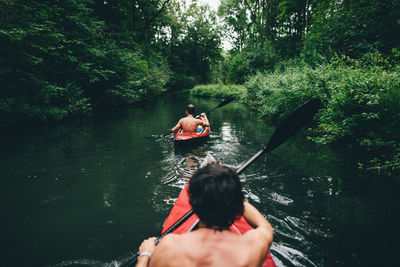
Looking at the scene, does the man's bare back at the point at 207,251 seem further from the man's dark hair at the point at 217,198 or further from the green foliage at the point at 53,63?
the green foliage at the point at 53,63

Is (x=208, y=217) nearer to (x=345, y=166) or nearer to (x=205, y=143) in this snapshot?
(x=345, y=166)

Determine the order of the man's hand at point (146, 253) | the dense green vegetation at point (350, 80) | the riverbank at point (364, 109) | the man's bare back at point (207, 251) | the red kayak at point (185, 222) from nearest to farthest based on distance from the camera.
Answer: the man's bare back at point (207, 251)
the man's hand at point (146, 253)
the red kayak at point (185, 222)
the riverbank at point (364, 109)
the dense green vegetation at point (350, 80)

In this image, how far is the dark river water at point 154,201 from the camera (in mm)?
2426

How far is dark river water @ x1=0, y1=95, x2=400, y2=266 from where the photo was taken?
243 cm

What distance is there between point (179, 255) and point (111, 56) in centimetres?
1442

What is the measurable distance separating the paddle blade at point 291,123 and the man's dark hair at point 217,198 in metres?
1.93

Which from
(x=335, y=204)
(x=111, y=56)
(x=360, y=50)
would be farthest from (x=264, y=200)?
(x=111, y=56)

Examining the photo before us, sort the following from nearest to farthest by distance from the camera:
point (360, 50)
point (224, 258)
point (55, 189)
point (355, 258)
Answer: point (224, 258) < point (355, 258) < point (55, 189) < point (360, 50)

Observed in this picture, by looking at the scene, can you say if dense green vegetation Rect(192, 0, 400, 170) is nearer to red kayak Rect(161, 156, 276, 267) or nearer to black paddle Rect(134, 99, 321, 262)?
black paddle Rect(134, 99, 321, 262)

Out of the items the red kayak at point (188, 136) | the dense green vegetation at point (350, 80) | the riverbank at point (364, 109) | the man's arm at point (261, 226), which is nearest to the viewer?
the man's arm at point (261, 226)

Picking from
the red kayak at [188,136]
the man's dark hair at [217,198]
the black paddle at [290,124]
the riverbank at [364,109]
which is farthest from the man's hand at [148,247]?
the red kayak at [188,136]

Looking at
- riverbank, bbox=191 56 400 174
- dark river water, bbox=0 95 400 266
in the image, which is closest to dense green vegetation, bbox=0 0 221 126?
dark river water, bbox=0 95 400 266

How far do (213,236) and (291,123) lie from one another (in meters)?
2.47

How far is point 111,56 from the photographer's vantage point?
43.7ft
